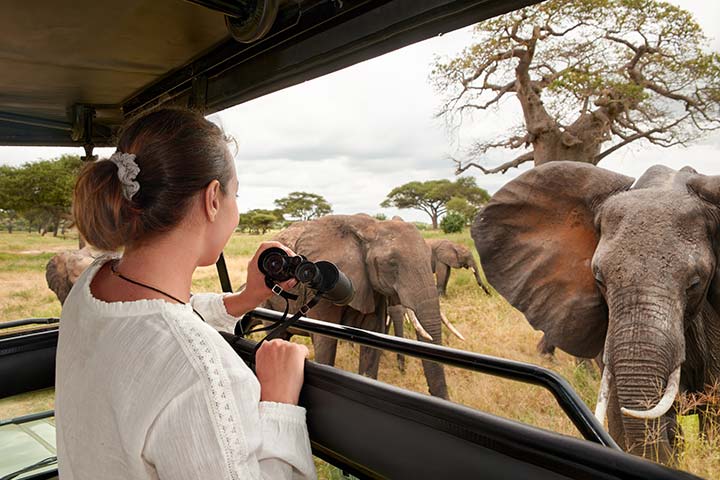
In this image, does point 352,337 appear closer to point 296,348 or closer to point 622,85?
point 296,348

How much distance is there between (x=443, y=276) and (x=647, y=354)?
4.39m

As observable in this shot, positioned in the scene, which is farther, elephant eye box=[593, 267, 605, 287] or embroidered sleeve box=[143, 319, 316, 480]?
elephant eye box=[593, 267, 605, 287]

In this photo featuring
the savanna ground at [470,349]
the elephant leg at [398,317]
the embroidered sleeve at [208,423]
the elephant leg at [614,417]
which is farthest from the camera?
the elephant leg at [398,317]

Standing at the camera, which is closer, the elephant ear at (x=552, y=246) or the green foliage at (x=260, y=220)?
the elephant ear at (x=552, y=246)

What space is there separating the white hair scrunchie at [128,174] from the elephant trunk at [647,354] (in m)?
1.58

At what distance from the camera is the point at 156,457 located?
555 mm

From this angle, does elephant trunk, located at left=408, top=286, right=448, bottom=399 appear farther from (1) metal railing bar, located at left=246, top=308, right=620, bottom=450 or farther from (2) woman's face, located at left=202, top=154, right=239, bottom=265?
(2) woman's face, located at left=202, top=154, right=239, bottom=265

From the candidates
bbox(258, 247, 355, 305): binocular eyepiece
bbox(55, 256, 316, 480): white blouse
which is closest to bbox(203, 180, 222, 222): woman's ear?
bbox(55, 256, 316, 480): white blouse

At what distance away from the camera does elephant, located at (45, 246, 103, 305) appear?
399cm

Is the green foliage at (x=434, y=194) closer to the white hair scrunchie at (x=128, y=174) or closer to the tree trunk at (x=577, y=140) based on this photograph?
the tree trunk at (x=577, y=140)

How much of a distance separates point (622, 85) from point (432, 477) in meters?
3.09

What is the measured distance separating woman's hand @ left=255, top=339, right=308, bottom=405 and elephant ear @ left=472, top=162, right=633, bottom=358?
1.72 m

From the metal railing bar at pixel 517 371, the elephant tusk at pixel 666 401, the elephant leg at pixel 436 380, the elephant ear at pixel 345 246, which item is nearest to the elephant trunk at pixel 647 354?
the elephant tusk at pixel 666 401

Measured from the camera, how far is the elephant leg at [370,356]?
3.79 metres
